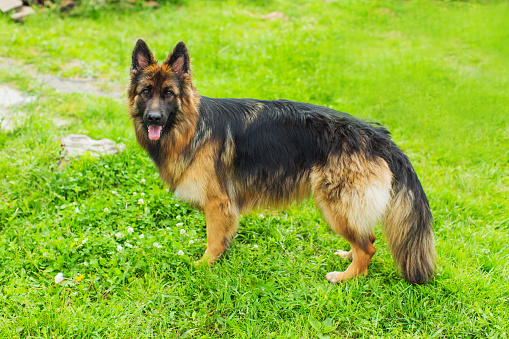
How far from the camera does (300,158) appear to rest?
3479 mm

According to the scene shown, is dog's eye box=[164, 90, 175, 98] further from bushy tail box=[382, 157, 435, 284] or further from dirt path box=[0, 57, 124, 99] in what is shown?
dirt path box=[0, 57, 124, 99]

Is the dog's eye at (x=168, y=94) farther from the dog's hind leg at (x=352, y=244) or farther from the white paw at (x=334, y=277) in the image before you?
the white paw at (x=334, y=277)

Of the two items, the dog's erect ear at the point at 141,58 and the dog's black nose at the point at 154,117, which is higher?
the dog's erect ear at the point at 141,58

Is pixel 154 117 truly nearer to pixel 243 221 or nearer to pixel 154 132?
pixel 154 132

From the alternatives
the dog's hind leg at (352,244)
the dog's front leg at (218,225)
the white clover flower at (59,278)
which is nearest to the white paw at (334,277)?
the dog's hind leg at (352,244)

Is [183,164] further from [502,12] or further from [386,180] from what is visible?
[502,12]

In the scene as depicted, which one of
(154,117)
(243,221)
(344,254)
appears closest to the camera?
(154,117)

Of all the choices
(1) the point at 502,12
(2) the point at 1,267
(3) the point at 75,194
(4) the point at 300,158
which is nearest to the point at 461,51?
(1) the point at 502,12

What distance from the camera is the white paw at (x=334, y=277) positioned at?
3.56 meters

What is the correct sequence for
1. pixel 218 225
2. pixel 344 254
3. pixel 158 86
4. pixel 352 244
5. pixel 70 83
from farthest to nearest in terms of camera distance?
pixel 70 83 < pixel 344 254 < pixel 218 225 < pixel 352 244 < pixel 158 86

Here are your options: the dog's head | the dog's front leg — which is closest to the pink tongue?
the dog's head

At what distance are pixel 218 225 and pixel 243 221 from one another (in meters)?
0.73

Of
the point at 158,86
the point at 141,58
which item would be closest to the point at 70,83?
the point at 141,58

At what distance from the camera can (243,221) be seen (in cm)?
436
